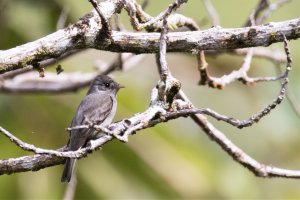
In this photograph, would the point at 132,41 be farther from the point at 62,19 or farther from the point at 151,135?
the point at 151,135

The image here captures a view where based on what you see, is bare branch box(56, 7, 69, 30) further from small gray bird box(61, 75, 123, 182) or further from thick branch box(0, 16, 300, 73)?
thick branch box(0, 16, 300, 73)

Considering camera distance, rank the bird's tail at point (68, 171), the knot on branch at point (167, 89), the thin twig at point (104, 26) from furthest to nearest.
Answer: the bird's tail at point (68, 171), the knot on branch at point (167, 89), the thin twig at point (104, 26)

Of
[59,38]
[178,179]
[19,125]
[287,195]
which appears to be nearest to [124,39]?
[59,38]

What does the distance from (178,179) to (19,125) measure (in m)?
1.56

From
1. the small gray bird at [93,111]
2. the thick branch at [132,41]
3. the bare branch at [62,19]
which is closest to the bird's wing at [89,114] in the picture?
the small gray bird at [93,111]

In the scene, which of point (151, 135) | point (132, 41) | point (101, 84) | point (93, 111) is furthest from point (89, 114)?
point (151, 135)

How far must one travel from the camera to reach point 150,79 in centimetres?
916

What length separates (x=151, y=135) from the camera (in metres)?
8.02

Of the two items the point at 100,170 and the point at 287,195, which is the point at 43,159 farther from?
the point at 287,195

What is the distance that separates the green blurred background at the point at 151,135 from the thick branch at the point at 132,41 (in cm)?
246

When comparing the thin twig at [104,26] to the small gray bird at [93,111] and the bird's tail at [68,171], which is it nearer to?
the small gray bird at [93,111]

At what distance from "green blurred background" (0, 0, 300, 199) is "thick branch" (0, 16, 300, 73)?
2464mm

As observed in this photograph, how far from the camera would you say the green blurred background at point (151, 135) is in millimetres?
7371

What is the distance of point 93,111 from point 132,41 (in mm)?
1755
